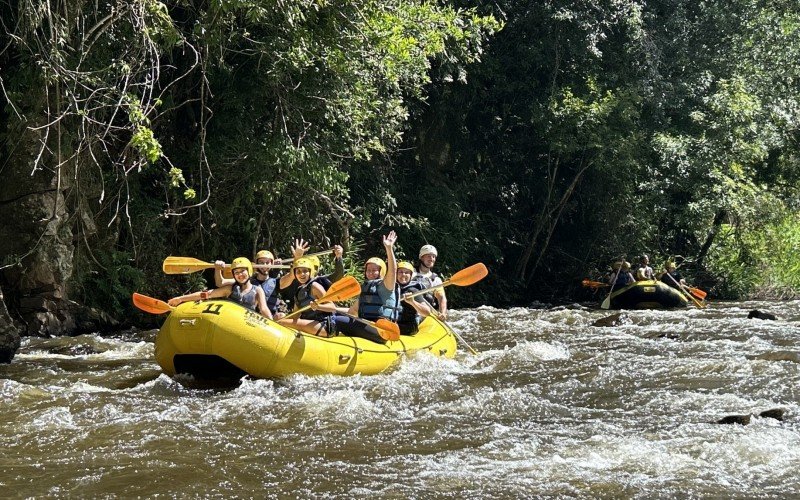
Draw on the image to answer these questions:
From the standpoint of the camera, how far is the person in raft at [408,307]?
8.77 metres

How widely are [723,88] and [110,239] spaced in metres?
11.3

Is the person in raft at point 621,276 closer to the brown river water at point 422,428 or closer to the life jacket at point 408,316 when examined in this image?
the brown river water at point 422,428

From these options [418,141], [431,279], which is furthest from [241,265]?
[418,141]

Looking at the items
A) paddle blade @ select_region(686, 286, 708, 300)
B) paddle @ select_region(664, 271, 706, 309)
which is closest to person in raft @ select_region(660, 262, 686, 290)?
paddle @ select_region(664, 271, 706, 309)

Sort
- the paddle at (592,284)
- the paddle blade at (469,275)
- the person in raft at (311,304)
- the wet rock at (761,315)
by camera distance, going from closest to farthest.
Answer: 1. the person in raft at (311,304)
2. the paddle blade at (469,275)
3. the wet rock at (761,315)
4. the paddle at (592,284)

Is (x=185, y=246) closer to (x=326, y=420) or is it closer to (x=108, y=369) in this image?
(x=108, y=369)

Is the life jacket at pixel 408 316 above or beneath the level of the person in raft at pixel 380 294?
beneath

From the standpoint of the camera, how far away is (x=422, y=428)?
19.3ft

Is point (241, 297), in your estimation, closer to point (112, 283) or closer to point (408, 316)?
point (408, 316)

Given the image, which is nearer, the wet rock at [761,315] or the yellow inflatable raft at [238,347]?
the yellow inflatable raft at [238,347]

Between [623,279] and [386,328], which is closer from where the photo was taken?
[386,328]

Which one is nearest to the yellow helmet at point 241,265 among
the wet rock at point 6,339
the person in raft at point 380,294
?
the person in raft at point 380,294

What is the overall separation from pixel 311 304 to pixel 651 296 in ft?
29.3

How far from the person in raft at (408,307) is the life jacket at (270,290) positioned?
3.62ft
